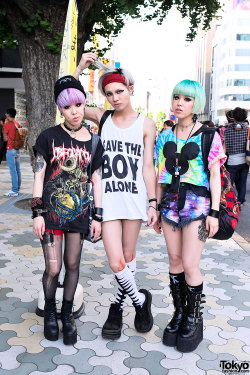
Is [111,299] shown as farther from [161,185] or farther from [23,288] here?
[161,185]

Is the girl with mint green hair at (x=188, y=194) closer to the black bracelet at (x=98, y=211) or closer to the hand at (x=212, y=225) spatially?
the hand at (x=212, y=225)

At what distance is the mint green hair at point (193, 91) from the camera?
271 cm

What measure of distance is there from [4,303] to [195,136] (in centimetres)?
229

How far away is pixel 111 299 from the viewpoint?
12.3ft

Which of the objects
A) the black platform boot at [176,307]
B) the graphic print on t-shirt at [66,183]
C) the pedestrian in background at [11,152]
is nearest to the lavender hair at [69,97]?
the graphic print on t-shirt at [66,183]

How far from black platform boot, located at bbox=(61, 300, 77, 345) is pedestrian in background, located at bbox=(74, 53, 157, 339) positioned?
0.28m

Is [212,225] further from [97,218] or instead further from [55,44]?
[55,44]

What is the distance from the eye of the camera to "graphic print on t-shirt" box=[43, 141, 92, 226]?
2756mm

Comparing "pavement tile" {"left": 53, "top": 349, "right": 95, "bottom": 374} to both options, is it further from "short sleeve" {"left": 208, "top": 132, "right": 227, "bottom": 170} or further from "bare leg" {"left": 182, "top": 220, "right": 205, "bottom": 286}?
"short sleeve" {"left": 208, "top": 132, "right": 227, "bottom": 170}

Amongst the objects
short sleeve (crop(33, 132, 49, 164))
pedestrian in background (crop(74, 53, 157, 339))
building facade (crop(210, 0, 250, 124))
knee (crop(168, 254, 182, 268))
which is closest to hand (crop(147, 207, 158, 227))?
pedestrian in background (crop(74, 53, 157, 339))

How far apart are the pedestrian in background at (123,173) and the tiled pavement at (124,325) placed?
0.99 ft

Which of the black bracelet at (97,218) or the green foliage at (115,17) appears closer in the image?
the black bracelet at (97,218)

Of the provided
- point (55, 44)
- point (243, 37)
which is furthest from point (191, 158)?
point (243, 37)

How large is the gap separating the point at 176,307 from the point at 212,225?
0.77 meters
